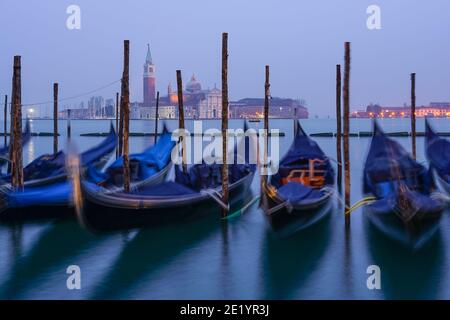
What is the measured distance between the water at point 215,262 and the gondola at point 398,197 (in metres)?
0.45

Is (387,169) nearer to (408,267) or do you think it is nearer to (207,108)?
(408,267)

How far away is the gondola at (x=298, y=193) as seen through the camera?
1069 centimetres

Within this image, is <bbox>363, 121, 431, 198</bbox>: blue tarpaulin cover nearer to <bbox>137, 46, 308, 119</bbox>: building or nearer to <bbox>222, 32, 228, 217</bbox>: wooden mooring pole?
<bbox>222, 32, 228, 217</bbox>: wooden mooring pole

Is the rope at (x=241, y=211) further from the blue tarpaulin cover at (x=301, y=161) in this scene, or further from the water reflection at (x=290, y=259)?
the water reflection at (x=290, y=259)

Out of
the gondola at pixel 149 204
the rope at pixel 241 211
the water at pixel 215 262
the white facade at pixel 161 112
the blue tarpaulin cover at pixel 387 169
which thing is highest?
the white facade at pixel 161 112

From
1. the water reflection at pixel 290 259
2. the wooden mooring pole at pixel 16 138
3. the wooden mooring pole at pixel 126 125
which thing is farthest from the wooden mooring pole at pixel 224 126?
the wooden mooring pole at pixel 16 138

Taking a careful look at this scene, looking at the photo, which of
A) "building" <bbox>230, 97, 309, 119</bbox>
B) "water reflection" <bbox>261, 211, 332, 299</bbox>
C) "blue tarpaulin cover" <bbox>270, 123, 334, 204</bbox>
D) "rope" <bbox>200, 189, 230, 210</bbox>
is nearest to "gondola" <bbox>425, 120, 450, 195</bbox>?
"blue tarpaulin cover" <bbox>270, 123, 334, 204</bbox>

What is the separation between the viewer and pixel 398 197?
33.8 feet

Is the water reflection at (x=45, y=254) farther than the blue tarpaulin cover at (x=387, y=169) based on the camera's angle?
No

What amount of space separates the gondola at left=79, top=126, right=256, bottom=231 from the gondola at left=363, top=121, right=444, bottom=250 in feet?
10.7

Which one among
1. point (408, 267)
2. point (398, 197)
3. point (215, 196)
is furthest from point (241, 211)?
point (408, 267)
